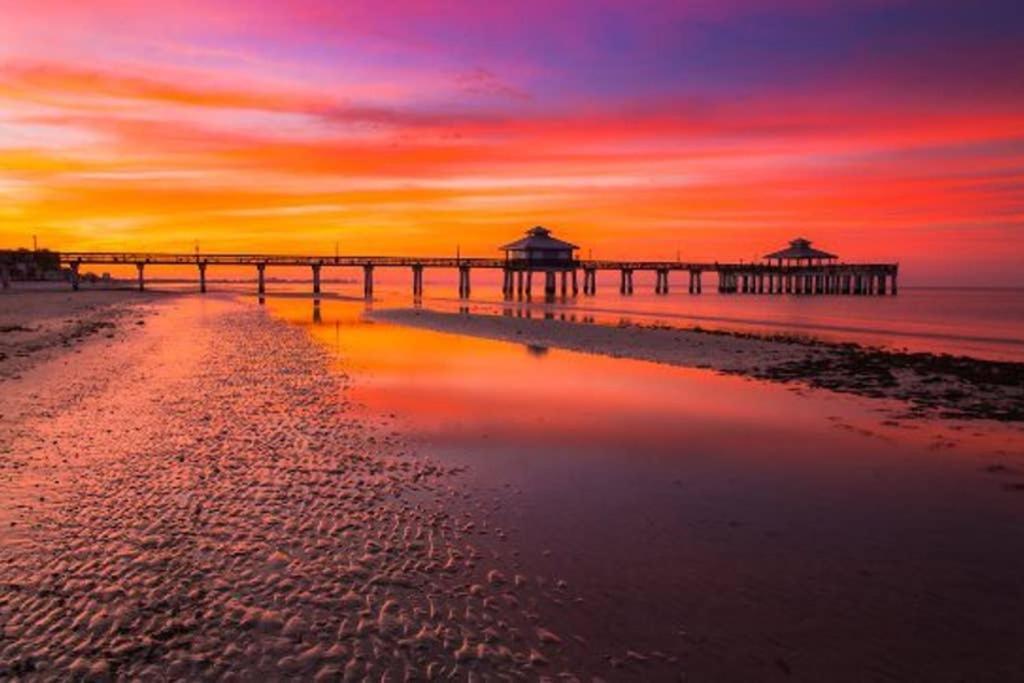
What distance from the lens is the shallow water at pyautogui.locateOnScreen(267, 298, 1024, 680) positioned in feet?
15.7

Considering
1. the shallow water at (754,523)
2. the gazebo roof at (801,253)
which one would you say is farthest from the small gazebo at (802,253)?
the shallow water at (754,523)

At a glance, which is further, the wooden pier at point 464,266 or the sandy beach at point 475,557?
the wooden pier at point 464,266

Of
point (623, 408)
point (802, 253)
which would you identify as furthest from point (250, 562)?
point (802, 253)

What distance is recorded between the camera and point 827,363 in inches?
864

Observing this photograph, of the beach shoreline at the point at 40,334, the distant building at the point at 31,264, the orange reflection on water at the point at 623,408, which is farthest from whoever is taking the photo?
the distant building at the point at 31,264

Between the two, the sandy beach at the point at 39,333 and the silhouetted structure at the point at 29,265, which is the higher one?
the silhouetted structure at the point at 29,265

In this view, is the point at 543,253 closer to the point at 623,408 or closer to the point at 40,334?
the point at 40,334

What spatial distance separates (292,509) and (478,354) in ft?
55.6

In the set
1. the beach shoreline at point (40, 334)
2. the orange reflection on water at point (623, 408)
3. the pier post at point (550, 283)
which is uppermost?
the pier post at point (550, 283)

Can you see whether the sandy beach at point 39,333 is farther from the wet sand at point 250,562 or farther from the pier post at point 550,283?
the pier post at point 550,283

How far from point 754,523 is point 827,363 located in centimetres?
1665

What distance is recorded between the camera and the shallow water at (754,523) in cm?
478

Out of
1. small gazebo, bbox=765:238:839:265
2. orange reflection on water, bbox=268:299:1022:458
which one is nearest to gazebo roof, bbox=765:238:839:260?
small gazebo, bbox=765:238:839:265

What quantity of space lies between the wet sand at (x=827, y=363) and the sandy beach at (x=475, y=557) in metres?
4.81
